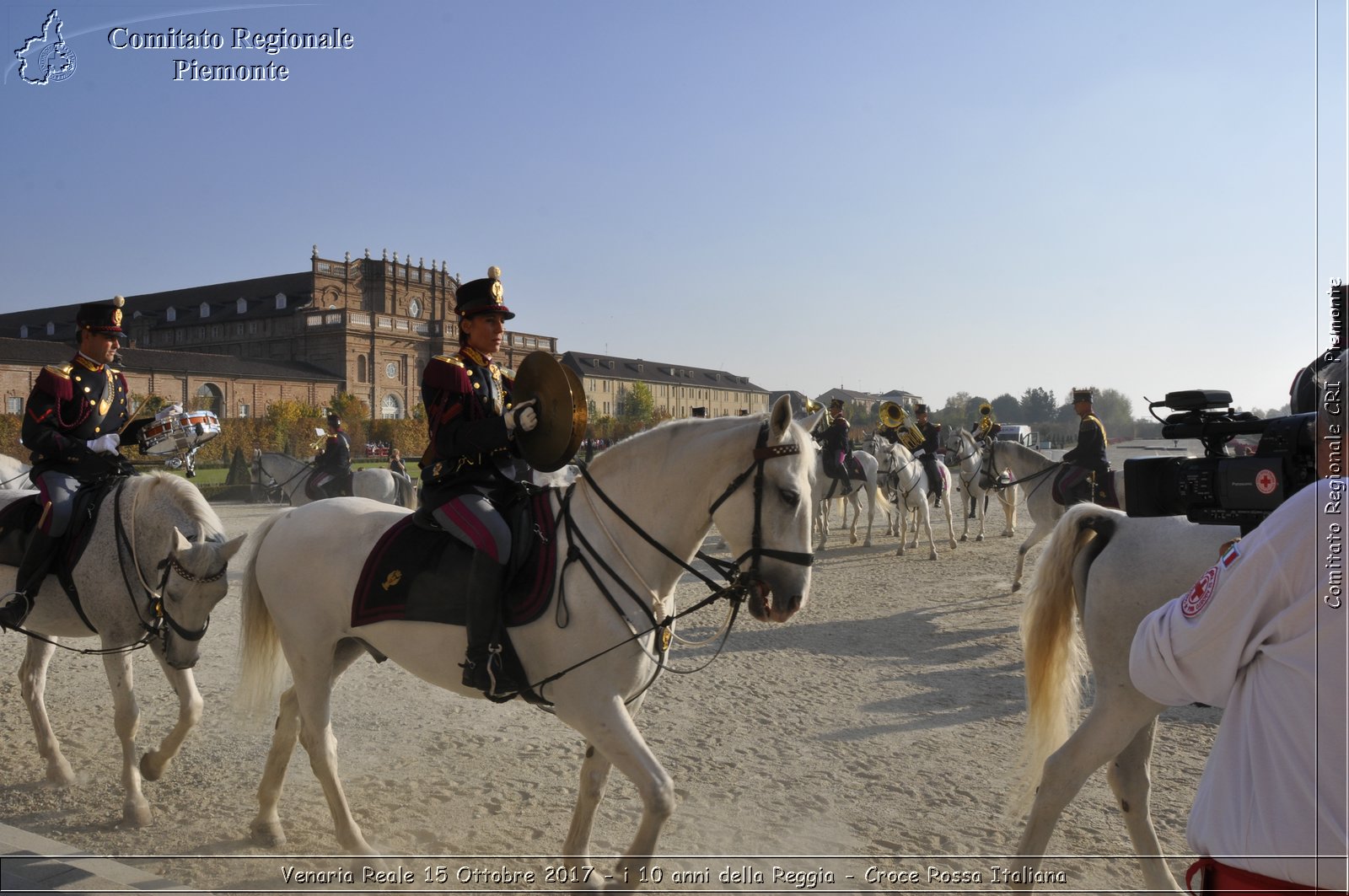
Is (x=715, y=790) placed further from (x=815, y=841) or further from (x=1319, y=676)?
(x=1319, y=676)

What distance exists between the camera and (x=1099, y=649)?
12.7 ft

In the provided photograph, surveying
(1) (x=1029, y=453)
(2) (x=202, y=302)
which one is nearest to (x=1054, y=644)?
(1) (x=1029, y=453)

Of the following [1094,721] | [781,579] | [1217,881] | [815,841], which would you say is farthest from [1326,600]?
[815,841]

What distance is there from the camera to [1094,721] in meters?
3.62

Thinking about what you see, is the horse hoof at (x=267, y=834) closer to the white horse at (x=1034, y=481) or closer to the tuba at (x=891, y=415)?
the white horse at (x=1034, y=481)

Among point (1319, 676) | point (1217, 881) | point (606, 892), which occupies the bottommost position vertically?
point (606, 892)

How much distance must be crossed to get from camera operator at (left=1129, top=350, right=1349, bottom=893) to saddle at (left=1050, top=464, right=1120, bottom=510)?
10708mm

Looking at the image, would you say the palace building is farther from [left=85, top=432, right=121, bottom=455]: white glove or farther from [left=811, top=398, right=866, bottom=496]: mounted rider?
[left=85, top=432, right=121, bottom=455]: white glove

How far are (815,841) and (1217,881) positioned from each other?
289 centimetres

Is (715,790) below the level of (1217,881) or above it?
below

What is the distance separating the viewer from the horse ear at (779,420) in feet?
11.4

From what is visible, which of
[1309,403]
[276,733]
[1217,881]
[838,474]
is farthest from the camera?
[838,474]

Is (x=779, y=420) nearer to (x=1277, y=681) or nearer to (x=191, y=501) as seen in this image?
(x=1277, y=681)

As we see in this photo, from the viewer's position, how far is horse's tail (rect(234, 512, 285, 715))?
478 centimetres
